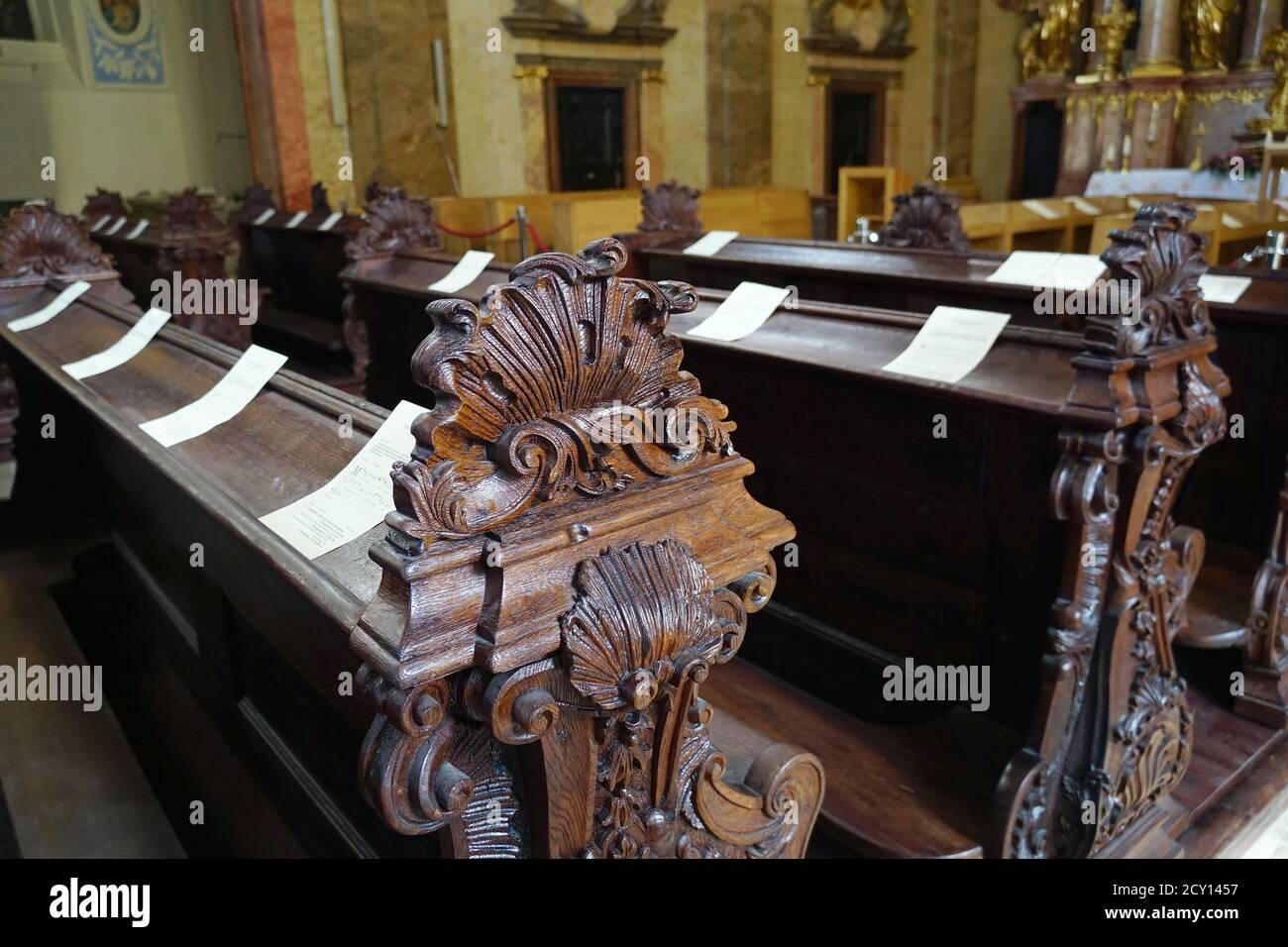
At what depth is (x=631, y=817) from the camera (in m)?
1.17

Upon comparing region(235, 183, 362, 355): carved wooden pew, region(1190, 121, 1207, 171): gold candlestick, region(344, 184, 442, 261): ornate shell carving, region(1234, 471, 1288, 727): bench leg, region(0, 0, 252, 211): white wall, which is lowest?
region(1234, 471, 1288, 727): bench leg

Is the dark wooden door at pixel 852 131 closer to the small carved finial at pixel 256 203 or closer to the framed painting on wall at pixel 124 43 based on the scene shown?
the small carved finial at pixel 256 203

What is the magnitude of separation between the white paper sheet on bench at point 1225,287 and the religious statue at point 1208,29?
925 centimetres

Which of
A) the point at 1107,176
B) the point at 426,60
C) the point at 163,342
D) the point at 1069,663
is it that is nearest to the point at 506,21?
the point at 426,60

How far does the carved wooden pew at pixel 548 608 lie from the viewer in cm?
95

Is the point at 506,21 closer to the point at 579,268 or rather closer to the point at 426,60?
the point at 426,60

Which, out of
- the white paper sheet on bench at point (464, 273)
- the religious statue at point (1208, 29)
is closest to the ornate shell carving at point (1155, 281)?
the white paper sheet on bench at point (464, 273)

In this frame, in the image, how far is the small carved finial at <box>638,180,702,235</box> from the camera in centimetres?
475

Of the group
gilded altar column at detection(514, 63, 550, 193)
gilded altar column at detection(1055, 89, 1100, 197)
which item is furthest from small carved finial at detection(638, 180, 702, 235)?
gilded altar column at detection(1055, 89, 1100, 197)

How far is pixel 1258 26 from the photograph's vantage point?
9.88m

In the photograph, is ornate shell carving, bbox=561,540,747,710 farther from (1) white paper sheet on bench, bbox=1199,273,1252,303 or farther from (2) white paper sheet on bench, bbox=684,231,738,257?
(2) white paper sheet on bench, bbox=684,231,738,257

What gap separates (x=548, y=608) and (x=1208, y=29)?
1183 centimetres

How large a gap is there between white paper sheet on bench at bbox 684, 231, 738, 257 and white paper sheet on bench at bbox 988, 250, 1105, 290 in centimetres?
141
